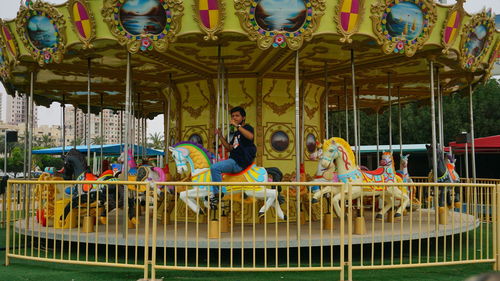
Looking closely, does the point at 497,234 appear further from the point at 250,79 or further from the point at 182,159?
the point at 250,79

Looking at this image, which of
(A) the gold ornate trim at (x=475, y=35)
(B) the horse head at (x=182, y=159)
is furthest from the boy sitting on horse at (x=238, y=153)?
(A) the gold ornate trim at (x=475, y=35)

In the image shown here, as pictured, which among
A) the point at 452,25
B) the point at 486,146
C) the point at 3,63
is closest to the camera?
the point at 452,25

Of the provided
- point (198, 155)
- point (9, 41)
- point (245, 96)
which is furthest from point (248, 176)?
point (9, 41)

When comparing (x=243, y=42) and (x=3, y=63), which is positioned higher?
(x=243, y=42)

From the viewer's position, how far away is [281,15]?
6.65 metres

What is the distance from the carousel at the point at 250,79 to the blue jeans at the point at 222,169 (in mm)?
136

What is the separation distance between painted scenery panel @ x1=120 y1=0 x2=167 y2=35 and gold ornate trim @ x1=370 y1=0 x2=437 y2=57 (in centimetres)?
301

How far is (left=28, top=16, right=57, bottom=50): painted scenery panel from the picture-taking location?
293 inches

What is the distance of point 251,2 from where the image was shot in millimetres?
6512

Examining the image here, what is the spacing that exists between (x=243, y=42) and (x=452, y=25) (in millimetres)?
3319

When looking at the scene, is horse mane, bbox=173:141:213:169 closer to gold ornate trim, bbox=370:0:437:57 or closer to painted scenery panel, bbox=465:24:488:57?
gold ornate trim, bbox=370:0:437:57

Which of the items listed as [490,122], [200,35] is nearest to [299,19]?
[200,35]

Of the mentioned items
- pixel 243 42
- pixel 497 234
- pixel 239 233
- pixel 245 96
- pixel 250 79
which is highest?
pixel 243 42

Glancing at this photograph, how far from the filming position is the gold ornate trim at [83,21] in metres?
6.93
